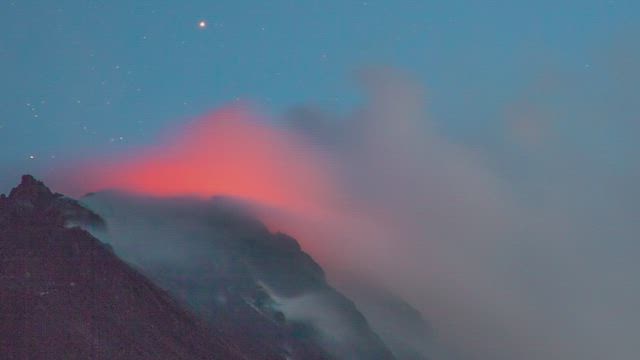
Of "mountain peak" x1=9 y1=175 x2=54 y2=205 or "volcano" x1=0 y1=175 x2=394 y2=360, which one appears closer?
"volcano" x1=0 y1=175 x2=394 y2=360

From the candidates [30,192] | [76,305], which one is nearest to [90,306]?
[76,305]

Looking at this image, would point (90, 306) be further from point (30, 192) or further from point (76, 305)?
point (30, 192)

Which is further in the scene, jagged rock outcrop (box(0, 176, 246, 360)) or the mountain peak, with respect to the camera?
the mountain peak

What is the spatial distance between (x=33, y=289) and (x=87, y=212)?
71.4 m

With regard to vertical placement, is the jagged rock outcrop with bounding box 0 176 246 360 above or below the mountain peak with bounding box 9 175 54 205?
below

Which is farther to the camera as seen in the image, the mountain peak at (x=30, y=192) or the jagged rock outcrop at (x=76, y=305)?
the mountain peak at (x=30, y=192)

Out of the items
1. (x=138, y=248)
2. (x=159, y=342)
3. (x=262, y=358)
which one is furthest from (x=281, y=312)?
(x=159, y=342)

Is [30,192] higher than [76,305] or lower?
higher

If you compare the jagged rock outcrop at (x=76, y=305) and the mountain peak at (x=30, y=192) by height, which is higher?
the mountain peak at (x=30, y=192)

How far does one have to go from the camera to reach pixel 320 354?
5940 inches

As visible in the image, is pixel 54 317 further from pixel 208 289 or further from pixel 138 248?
pixel 138 248

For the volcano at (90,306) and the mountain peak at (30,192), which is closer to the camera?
the volcano at (90,306)

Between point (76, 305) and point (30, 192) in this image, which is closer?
point (76, 305)

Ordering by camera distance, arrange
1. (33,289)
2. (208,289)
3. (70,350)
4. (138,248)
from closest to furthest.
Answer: (70,350) < (33,289) < (208,289) < (138,248)
